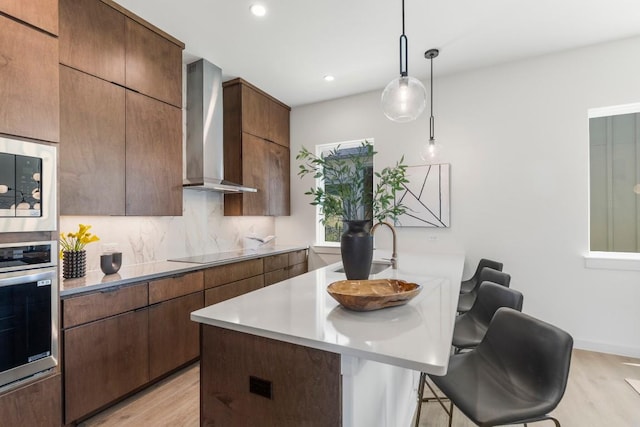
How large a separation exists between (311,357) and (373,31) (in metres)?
2.69

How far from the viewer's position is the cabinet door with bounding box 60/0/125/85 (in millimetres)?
2070

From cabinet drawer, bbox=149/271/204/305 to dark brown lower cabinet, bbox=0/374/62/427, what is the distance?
75 centimetres

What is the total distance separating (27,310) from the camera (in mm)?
1509

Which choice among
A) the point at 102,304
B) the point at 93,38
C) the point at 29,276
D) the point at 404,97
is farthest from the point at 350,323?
the point at 93,38

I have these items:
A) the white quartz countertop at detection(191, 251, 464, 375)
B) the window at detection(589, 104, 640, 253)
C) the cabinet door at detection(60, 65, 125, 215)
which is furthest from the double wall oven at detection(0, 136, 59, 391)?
the window at detection(589, 104, 640, 253)

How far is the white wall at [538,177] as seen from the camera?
Answer: 2902 millimetres

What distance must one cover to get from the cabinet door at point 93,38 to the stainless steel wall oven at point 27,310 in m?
1.37

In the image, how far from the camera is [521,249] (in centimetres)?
323

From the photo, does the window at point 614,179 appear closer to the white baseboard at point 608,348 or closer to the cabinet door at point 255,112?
the white baseboard at point 608,348

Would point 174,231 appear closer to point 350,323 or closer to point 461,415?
point 350,323

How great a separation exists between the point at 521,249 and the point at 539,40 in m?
2.03

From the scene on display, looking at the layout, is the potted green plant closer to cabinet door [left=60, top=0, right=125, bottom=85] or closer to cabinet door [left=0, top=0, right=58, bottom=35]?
cabinet door [left=0, top=0, right=58, bottom=35]

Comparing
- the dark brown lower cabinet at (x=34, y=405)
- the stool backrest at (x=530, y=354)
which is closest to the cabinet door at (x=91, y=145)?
the dark brown lower cabinet at (x=34, y=405)

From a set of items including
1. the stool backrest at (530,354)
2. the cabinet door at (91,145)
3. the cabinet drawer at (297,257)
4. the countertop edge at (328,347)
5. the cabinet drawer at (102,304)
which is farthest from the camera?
the cabinet drawer at (297,257)
